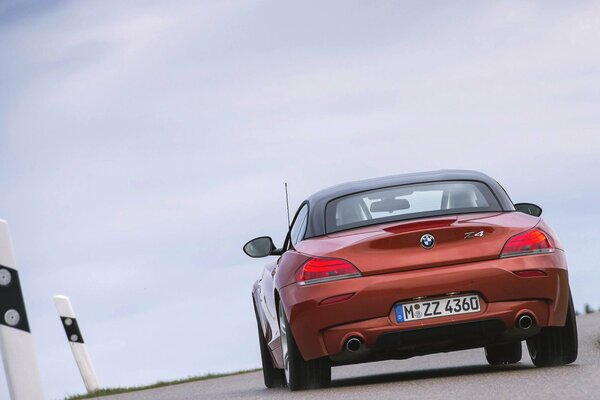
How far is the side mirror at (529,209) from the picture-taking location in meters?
10.1

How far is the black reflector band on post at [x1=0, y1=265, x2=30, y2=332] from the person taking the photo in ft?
22.9

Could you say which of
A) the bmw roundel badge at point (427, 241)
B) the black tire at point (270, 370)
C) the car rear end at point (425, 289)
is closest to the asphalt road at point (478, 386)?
the car rear end at point (425, 289)

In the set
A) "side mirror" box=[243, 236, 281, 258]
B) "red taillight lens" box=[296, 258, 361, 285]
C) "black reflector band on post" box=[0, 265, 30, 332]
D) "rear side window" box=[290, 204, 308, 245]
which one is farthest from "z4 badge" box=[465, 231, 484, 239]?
"black reflector band on post" box=[0, 265, 30, 332]

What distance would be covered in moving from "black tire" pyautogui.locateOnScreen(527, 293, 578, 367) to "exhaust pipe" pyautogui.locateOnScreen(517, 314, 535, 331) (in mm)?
382

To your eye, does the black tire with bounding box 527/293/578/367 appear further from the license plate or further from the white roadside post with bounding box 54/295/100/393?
the white roadside post with bounding box 54/295/100/393

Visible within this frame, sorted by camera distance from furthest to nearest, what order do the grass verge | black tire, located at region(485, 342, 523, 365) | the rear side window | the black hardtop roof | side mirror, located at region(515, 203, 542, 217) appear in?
the grass verge
black tire, located at region(485, 342, 523, 365)
side mirror, located at region(515, 203, 542, 217)
the rear side window
the black hardtop roof

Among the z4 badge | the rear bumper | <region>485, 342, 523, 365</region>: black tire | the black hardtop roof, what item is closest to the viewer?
the rear bumper

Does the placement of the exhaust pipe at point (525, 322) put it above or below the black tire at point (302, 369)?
above

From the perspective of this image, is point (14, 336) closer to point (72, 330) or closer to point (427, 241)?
point (427, 241)

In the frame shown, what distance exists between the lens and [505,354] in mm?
11484

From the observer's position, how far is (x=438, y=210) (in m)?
9.47

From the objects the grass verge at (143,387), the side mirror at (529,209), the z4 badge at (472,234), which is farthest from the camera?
the grass verge at (143,387)

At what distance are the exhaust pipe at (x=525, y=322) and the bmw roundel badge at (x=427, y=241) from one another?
2.56ft

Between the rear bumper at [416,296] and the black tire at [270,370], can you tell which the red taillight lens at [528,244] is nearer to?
the rear bumper at [416,296]
